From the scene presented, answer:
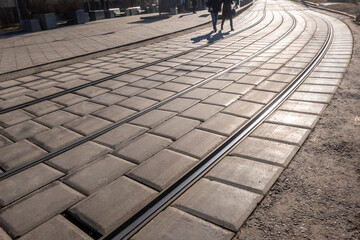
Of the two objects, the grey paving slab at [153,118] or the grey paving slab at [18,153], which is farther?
the grey paving slab at [153,118]

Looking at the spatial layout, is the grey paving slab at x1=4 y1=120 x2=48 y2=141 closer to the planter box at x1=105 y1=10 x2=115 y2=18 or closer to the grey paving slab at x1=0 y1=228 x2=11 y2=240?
the grey paving slab at x1=0 y1=228 x2=11 y2=240

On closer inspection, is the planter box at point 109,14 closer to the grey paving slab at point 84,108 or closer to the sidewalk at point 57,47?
the sidewalk at point 57,47

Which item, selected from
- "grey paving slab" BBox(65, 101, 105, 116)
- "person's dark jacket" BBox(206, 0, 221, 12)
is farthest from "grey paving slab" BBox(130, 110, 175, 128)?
"person's dark jacket" BBox(206, 0, 221, 12)

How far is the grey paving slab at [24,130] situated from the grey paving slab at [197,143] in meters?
1.91

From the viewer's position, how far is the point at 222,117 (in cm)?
419

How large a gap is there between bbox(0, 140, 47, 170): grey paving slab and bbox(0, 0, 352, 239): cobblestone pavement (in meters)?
0.01

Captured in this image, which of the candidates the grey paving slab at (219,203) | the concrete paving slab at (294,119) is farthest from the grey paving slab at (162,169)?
the concrete paving slab at (294,119)

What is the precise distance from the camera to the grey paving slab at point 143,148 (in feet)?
11.0

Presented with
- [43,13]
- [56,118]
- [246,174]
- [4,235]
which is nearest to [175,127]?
[246,174]

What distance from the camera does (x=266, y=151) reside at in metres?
3.30

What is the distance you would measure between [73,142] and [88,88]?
2.31 meters

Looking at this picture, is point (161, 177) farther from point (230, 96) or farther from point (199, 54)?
point (199, 54)

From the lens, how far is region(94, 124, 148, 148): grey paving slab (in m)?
3.68

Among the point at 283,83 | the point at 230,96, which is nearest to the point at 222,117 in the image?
the point at 230,96
